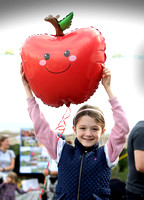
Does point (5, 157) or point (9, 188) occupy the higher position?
point (5, 157)

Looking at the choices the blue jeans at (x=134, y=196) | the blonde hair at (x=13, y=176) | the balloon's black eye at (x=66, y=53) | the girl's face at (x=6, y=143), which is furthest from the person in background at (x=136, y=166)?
the girl's face at (x=6, y=143)

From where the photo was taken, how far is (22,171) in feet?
13.1

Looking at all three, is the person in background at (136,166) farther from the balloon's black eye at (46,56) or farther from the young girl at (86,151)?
the balloon's black eye at (46,56)

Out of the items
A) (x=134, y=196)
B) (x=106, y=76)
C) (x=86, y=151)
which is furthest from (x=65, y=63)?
(x=134, y=196)

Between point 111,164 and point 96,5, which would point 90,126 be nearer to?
point 111,164

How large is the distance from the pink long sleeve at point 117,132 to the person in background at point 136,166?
515 mm

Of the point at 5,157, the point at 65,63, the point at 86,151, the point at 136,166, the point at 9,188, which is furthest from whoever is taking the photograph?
the point at 5,157

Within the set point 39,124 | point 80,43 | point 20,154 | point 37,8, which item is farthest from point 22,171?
point 80,43

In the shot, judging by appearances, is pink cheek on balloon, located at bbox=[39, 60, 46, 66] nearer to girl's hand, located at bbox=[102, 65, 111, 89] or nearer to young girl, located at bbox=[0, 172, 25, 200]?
girl's hand, located at bbox=[102, 65, 111, 89]

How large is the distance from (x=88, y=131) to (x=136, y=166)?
0.61 meters

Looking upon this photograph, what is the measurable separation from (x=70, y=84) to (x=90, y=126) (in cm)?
25

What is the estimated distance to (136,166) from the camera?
189 cm

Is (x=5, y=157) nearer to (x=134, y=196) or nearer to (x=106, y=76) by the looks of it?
(x=134, y=196)

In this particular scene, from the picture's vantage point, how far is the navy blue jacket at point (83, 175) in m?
1.38
